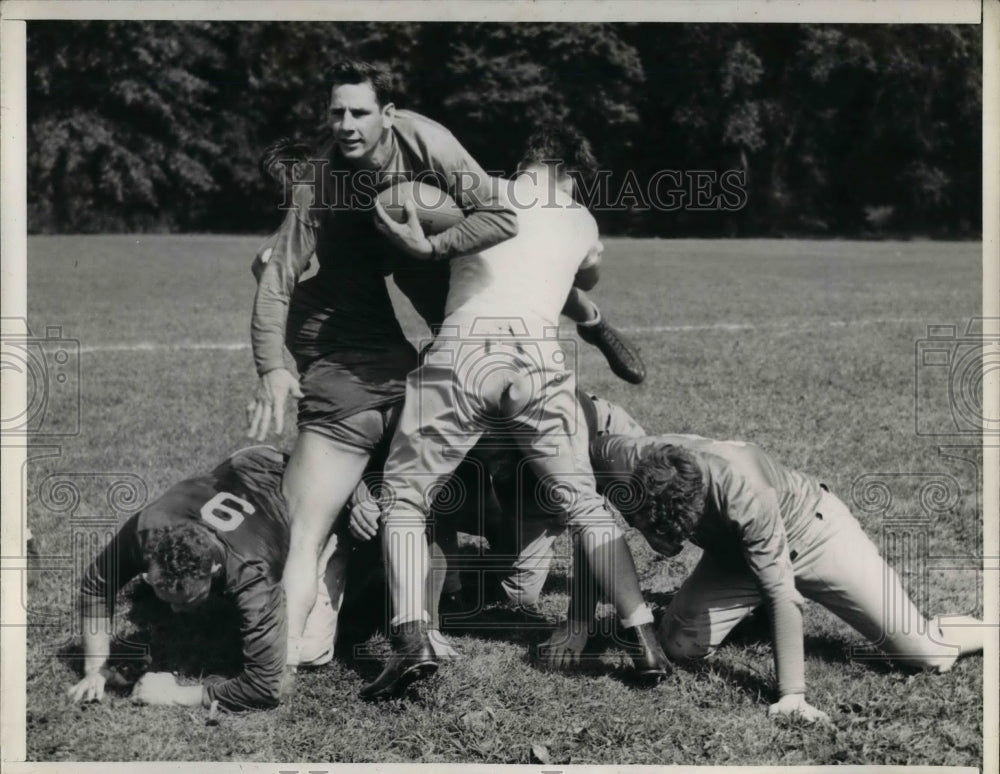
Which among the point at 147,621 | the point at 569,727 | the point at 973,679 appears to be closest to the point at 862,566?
the point at 973,679

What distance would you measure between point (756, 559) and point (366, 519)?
5.00 feet

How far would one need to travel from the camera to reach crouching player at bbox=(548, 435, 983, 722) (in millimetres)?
4305

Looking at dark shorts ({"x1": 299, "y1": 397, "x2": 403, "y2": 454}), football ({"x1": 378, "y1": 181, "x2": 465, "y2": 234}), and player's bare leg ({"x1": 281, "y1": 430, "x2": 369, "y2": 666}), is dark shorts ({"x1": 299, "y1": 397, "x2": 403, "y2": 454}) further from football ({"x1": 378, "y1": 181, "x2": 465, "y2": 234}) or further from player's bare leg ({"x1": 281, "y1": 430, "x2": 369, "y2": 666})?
football ({"x1": 378, "y1": 181, "x2": 465, "y2": 234})

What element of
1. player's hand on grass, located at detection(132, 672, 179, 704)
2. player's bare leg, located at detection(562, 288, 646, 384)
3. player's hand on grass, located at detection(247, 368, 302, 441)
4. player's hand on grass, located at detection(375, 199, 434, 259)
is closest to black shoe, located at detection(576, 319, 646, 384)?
player's bare leg, located at detection(562, 288, 646, 384)

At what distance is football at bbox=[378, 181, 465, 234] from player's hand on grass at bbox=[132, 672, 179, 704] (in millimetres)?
1972

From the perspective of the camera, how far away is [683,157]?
9.33 meters

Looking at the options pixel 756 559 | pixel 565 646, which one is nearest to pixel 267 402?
pixel 565 646

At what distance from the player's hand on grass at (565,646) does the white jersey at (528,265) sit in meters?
1.23

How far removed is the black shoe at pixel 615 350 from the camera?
521 cm

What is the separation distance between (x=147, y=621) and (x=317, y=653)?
832mm

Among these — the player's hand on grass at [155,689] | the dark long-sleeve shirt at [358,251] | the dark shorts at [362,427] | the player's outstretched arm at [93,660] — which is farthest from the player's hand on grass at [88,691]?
the dark long-sleeve shirt at [358,251]

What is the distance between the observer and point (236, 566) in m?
4.31

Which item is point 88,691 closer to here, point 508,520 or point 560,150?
point 508,520

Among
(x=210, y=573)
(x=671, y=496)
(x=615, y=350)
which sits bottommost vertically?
(x=210, y=573)
